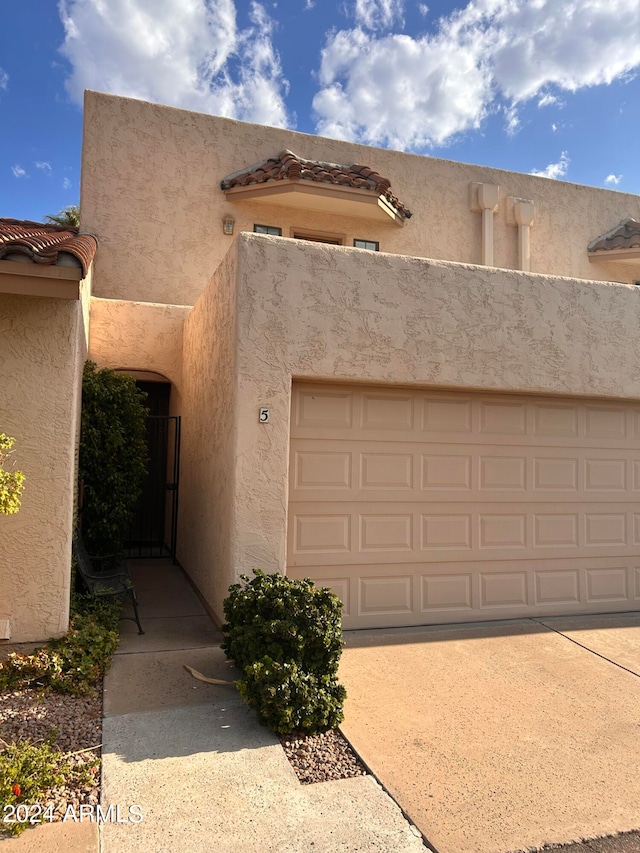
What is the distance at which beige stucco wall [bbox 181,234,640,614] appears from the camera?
6055 mm

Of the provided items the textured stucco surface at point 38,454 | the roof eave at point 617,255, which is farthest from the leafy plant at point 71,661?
the roof eave at point 617,255

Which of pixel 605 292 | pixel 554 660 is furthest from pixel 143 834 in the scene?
pixel 605 292

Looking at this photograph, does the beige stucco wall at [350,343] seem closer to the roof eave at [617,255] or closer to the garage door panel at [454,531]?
the garage door panel at [454,531]

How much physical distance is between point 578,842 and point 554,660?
9.58ft

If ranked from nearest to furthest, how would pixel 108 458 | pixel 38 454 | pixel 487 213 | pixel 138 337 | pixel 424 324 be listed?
pixel 38 454 < pixel 424 324 < pixel 108 458 < pixel 138 337 < pixel 487 213

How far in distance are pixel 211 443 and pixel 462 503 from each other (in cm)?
315

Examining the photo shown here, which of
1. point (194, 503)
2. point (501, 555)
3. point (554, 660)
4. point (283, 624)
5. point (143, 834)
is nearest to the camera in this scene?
point (143, 834)

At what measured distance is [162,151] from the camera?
Answer: 10797 millimetres

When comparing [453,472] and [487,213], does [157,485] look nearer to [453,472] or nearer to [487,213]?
[453,472]

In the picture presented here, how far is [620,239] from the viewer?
13.3 metres

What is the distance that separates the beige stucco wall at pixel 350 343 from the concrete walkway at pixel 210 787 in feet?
4.94

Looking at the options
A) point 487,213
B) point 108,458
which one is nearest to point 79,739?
point 108,458

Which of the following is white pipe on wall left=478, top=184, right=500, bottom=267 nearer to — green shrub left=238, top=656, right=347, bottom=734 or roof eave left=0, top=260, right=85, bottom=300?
roof eave left=0, top=260, right=85, bottom=300

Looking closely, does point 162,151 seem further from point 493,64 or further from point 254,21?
point 493,64
